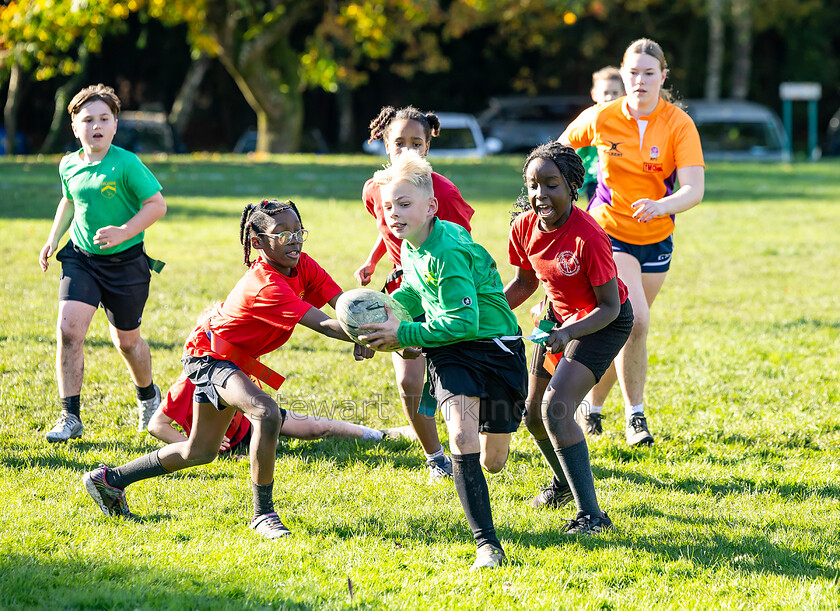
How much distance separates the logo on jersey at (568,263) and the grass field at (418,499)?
1168 mm

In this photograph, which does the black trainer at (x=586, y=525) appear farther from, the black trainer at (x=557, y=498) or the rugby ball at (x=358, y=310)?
the rugby ball at (x=358, y=310)

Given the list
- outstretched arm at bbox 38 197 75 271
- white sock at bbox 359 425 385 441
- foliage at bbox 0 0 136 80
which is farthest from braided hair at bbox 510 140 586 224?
foliage at bbox 0 0 136 80

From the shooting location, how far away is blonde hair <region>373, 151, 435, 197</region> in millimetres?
4109

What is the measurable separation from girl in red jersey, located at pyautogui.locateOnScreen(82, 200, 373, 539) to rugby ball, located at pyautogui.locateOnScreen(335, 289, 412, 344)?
0.46 ft

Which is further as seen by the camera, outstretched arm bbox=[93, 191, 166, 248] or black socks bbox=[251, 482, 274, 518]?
outstretched arm bbox=[93, 191, 166, 248]

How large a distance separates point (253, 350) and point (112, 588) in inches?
47.0

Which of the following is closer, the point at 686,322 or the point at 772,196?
the point at 686,322

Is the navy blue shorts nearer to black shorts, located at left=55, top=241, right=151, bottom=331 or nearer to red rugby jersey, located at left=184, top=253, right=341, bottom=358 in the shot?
red rugby jersey, located at left=184, top=253, right=341, bottom=358

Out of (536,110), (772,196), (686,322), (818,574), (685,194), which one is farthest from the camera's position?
(536,110)

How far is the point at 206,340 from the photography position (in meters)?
4.59

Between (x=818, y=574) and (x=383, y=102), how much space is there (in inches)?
1488

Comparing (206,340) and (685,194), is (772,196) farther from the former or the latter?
(206,340)

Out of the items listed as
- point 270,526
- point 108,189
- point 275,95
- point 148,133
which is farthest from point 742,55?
point 270,526

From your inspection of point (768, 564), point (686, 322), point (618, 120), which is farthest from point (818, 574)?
point (686, 322)
